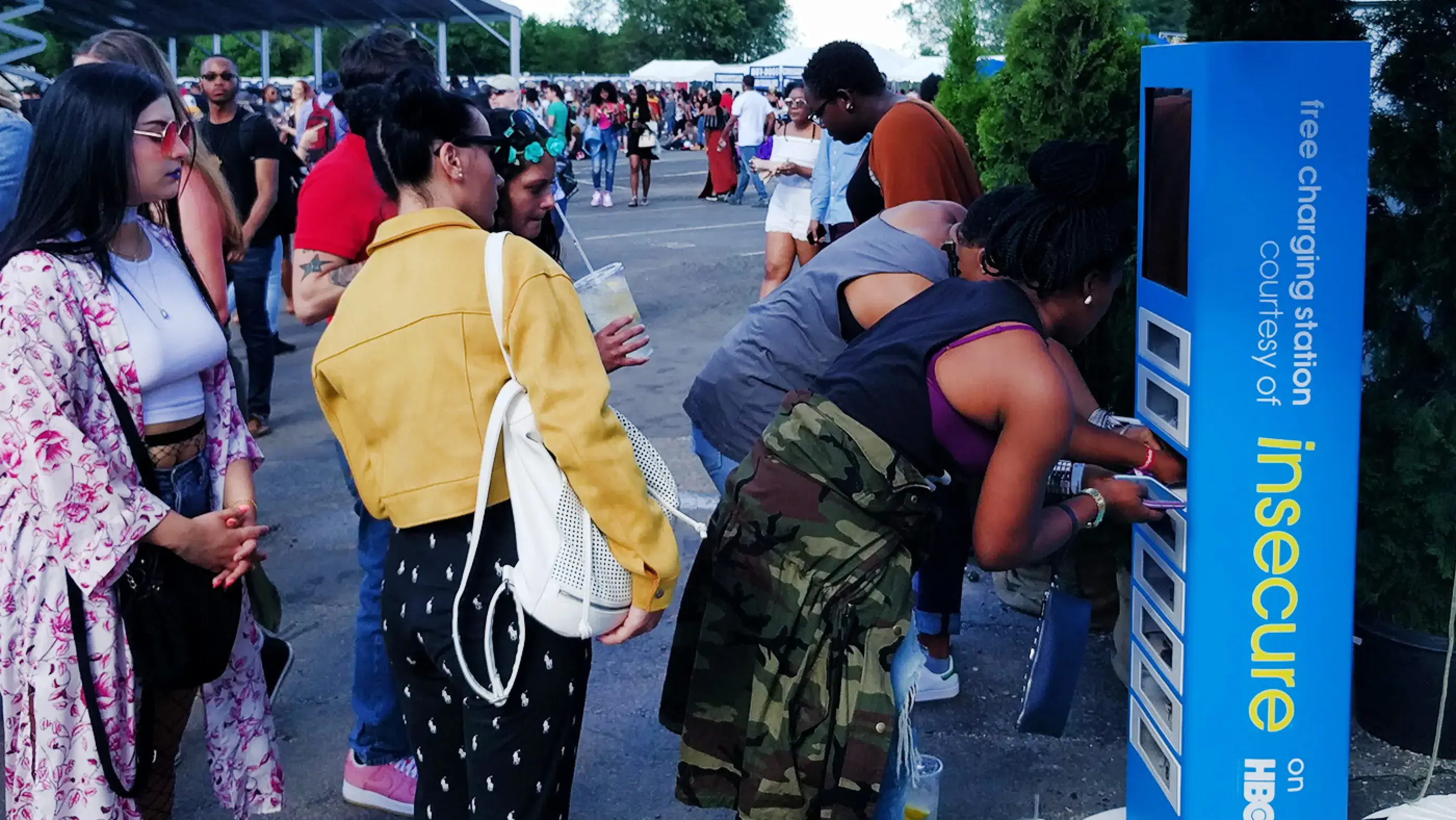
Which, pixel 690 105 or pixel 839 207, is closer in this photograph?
pixel 839 207

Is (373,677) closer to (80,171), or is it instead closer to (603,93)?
(80,171)

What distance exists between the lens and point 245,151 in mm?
7500

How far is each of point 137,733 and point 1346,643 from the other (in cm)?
231

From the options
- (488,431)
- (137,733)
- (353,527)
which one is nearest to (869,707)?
(488,431)

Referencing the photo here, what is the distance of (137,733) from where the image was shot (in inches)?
101

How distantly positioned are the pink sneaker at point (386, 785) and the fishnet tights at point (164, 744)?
81cm

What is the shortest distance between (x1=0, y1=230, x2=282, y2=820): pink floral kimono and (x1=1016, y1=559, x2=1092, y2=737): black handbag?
1710 millimetres

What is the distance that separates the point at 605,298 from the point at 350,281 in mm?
765

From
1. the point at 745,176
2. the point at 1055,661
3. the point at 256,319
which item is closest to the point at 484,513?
the point at 1055,661

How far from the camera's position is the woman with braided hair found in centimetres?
233

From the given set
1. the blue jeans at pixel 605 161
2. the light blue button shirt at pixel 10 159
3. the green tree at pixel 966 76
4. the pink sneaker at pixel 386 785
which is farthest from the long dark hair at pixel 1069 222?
the blue jeans at pixel 605 161

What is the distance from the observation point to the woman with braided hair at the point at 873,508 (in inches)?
91.7

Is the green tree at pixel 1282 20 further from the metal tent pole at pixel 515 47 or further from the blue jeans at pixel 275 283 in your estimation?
the metal tent pole at pixel 515 47

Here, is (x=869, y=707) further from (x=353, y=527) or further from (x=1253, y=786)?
(x=353, y=527)
